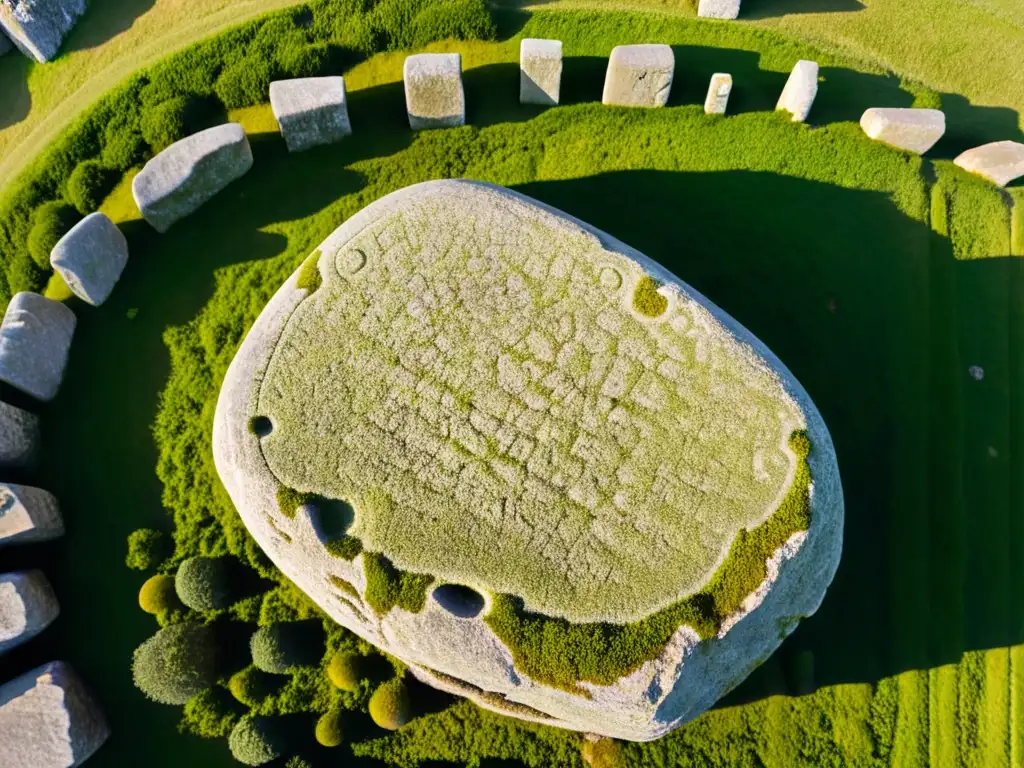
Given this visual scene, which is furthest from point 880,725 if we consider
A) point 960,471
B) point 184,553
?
point 184,553

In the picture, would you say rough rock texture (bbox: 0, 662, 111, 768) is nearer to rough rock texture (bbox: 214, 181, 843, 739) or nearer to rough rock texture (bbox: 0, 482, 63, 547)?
rough rock texture (bbox: 0, 482, 63, 547)

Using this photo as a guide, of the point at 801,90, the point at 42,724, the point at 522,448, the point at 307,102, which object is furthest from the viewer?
the point at 801,90

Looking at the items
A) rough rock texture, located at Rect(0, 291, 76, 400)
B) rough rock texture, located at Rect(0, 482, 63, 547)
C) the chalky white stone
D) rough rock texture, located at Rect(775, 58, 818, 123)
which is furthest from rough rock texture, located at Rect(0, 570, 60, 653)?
rough rock texture, located at Rect(775, 58, 818, 123)

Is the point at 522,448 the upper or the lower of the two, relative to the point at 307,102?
lower

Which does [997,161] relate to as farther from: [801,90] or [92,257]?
[92,257]

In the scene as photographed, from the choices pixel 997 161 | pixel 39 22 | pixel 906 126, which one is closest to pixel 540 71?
pixel 906 126

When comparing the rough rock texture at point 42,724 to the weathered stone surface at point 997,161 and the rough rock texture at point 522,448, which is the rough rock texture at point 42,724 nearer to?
the rough rock texture at point 522,448

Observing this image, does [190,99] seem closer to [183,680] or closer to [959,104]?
[183,680]
